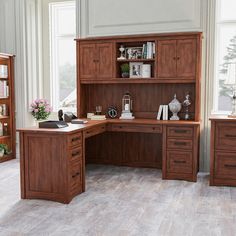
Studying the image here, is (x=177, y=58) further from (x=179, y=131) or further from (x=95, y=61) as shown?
(x=95, y=61)

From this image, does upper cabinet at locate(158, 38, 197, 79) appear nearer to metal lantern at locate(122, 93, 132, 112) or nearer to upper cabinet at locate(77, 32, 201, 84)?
upper cabinet at locate(77, 32, 201, 84)

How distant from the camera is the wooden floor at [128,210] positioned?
10.4 feet

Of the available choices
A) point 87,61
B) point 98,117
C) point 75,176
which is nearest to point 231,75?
point 98,117

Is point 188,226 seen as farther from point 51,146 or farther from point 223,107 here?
point 223,107

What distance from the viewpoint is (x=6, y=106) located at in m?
6.16

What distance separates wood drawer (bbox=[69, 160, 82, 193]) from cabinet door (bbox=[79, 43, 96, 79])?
6.06 ft

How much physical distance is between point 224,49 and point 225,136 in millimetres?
1550

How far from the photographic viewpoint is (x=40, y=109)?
20.0 feet

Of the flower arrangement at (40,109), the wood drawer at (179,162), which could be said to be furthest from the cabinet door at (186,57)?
the flower arrangement at (40,109)

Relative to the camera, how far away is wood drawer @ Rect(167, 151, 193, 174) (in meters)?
4.78

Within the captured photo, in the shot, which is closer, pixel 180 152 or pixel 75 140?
pixel 75 140

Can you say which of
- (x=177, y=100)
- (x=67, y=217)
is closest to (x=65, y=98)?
(x=177, y=100)

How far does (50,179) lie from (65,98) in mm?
2865

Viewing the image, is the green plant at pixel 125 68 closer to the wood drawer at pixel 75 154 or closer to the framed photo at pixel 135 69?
the framed photo at pixel 135 69
